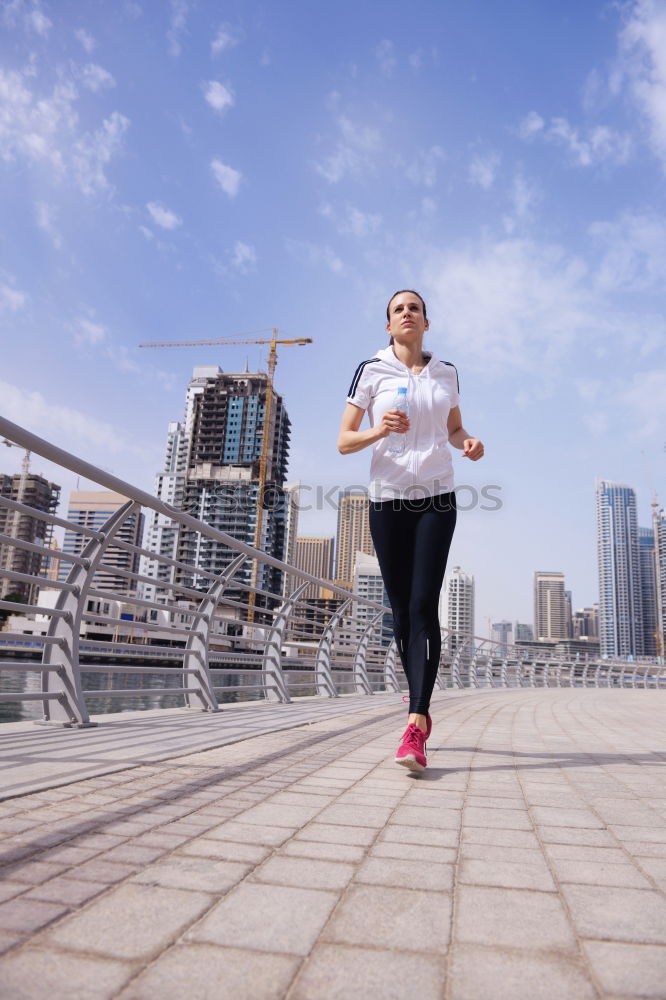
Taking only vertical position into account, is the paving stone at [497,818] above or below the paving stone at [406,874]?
below

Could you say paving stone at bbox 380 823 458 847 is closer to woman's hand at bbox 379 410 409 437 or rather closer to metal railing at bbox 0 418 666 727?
metal railing at bbox 0 418 666 727

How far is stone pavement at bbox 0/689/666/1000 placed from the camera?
3.44 ft

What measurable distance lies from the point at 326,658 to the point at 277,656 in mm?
1622

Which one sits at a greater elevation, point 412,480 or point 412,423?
point 412,423

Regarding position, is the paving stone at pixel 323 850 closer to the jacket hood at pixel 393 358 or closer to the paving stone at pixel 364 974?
the paving stone at pixel 364 974

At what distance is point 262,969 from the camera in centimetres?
106

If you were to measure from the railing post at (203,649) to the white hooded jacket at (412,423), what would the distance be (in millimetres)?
2154

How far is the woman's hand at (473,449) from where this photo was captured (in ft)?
11.2

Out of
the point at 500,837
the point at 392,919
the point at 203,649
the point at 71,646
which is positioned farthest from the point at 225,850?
the point at 203,649

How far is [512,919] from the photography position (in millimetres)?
1318

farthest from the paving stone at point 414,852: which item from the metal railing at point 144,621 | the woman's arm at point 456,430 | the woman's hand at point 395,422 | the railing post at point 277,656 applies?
the railing post at point 277,656

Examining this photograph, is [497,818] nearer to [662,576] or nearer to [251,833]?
[251,833]

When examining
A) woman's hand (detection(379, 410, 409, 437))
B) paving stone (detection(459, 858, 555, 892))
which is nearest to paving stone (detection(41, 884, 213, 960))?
paving stone (detection(459, 858, 555, 892))

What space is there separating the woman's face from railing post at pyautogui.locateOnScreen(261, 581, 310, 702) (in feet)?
11.2
